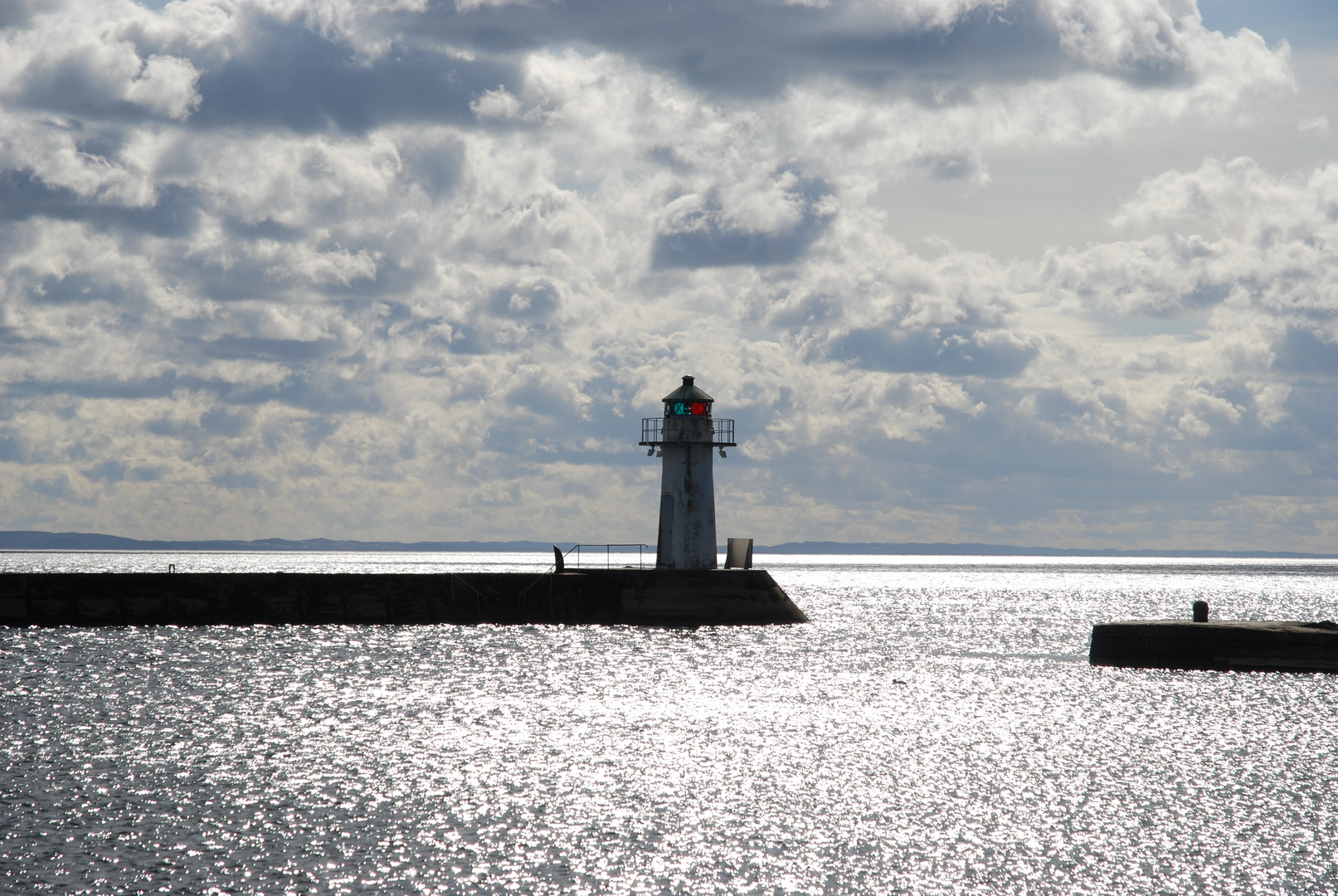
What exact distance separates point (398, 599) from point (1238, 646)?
31176 millimetres

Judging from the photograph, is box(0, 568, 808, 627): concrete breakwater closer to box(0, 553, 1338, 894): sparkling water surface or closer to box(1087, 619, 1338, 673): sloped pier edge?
box(0, 553, 1338, 894): sparkling water surface

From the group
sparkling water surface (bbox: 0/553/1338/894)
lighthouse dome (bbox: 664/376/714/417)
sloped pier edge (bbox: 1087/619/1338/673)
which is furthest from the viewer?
lighthouse dome (bbox: 664/376/714/417)

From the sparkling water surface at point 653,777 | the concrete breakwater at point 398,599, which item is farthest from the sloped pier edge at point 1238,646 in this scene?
the concrete breakwater at point 398,599

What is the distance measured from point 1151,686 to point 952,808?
63.3 ft

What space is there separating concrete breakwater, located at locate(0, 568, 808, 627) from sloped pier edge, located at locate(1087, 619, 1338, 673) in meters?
14.8

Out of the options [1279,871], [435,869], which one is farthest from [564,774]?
[1279,871]

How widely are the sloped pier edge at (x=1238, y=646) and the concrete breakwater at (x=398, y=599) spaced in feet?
48.5

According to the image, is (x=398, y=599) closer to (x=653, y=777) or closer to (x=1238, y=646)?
(x=653, y=777)

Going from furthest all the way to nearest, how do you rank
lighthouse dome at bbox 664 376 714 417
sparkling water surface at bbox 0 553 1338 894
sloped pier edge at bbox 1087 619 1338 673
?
1. lighthouse dome at bbox 664 376 714 417
2. sloped pier edge at bbox 1087 619 1338 673
3. sparkling water surface at bbox 0 553 1338 894

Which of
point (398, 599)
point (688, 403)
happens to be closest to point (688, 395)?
point (688, 403)

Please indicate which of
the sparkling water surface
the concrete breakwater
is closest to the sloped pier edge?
the sparkling water surface

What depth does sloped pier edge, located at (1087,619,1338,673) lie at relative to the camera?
123 feet

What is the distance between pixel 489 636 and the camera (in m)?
56.4

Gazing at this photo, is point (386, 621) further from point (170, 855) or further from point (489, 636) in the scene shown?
point (170, 855)
